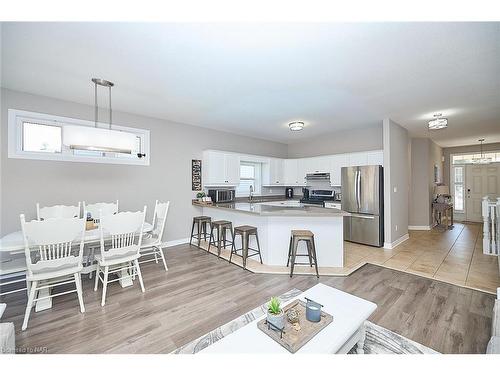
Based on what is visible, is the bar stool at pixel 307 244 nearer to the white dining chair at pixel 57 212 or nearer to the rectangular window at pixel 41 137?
the white dining chair at pixel 57 212

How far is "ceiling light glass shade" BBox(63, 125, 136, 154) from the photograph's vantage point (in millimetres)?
2387

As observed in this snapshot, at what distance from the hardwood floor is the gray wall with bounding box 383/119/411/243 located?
5.29 ft

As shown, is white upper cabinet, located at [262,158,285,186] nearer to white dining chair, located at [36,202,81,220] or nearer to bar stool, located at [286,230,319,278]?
bar stool, located at [286,230,319,278]

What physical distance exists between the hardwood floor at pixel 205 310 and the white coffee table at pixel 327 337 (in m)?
0.73

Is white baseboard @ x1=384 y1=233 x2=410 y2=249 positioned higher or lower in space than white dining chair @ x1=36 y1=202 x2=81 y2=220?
lower

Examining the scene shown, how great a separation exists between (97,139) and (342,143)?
215 inches

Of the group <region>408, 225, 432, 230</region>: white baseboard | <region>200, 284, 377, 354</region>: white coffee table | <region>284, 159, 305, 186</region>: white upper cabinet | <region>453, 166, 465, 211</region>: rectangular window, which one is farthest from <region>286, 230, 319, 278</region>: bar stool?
<region>453, 166, 465, 211</region>: rectangular window

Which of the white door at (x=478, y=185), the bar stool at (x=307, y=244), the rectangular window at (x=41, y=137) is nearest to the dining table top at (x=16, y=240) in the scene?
the rectangular window at (x=41, y=137)

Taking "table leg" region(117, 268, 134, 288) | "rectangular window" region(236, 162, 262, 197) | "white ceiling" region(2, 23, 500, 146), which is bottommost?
"table leg" region(117, 268, 134, 288)

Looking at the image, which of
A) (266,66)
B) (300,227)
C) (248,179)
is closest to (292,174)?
(248,179)

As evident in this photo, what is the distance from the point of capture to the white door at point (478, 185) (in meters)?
7.09

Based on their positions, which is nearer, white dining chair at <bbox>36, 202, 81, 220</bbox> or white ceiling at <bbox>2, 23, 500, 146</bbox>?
white ceiling at <bbox>2, 23, 500, 146</bbox>

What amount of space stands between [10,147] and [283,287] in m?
4.43

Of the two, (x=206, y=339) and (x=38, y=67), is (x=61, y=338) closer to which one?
(x=206, y=339)
